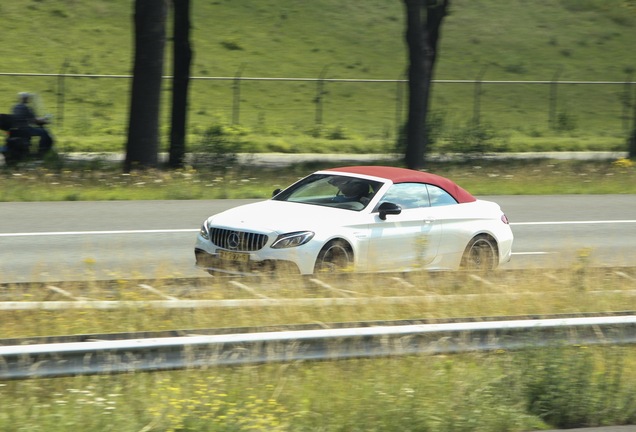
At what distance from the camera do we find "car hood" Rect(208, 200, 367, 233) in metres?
10.8

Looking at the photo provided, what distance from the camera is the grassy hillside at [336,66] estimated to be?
37.6 m

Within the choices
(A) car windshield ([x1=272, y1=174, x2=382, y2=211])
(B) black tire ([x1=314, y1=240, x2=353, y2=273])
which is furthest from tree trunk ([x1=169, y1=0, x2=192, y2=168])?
(B) black tire ([x1=314, y1=240, x2=353, y2=273])

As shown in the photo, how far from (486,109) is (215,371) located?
3969cm

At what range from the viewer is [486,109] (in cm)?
4503

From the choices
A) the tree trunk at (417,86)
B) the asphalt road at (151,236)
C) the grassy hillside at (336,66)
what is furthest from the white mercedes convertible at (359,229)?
the grassy hillside at (336,66)

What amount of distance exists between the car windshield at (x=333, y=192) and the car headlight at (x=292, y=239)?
101 centimetres

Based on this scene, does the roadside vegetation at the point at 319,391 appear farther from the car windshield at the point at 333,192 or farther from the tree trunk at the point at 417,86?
the tree trunk at the point at 417,86

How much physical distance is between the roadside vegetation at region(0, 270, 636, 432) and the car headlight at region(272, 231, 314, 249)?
6.86 feet

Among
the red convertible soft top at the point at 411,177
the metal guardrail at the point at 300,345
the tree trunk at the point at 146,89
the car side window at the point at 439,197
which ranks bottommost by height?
the metal guardrail at the point at 300,345

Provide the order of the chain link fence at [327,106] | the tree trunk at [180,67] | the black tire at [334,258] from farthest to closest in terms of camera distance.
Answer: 1. the chain link fence at [327,106]
2. the tree trunk at [180,67]
3. the black tire at [334,258]

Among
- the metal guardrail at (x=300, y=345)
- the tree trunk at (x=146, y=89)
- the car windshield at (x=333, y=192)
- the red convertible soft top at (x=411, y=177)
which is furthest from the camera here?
the tree trunk at (x=146, y=89)

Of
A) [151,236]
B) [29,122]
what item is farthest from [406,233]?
[29,122]

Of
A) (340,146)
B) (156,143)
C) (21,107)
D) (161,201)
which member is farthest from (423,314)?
(340,146)

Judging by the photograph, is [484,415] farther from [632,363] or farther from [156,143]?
[156,143]
